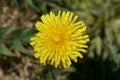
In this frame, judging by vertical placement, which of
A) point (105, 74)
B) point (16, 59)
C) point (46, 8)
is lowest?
point (105, 74)

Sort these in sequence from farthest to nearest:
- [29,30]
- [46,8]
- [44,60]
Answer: [46,8] < [29,30] < [44,60]

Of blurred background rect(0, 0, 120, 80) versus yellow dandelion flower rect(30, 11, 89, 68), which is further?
blurred background rect(0, 0, 120, 80)

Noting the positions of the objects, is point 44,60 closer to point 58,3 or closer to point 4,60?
point 58,3

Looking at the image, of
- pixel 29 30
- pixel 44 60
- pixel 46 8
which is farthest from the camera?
pixel 46 8

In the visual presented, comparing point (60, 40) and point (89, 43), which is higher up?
point (89, 43)

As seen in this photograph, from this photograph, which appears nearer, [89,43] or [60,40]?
[60,40]

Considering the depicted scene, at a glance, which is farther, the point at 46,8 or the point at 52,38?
the point at 46,8

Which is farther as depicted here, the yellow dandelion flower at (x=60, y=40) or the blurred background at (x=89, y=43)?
the blurred background at (x=89, y=43)

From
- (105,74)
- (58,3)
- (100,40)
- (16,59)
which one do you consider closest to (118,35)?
(100,40)
